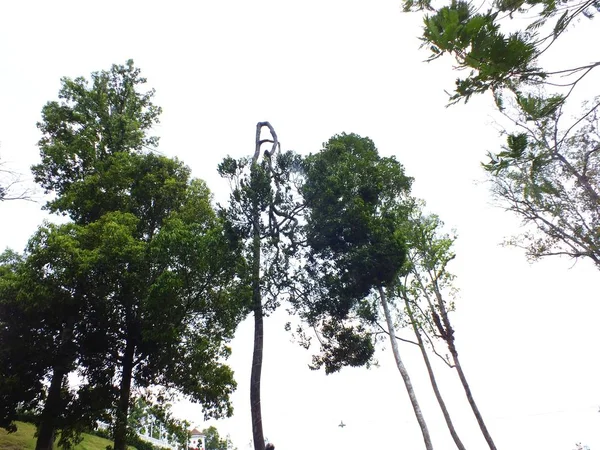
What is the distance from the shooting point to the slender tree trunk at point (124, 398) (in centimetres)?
948

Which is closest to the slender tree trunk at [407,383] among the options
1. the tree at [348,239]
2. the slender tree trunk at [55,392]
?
the tree at [348,239]

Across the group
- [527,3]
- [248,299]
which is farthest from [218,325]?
[527,3]

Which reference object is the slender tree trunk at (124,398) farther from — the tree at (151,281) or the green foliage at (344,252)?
the green foliage at (344,252)

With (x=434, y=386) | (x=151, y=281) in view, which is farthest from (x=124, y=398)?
(x=434, y=386)

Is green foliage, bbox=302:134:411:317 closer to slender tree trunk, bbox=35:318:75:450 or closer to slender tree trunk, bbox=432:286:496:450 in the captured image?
slender tree trunk, bbox=432:286:496:450

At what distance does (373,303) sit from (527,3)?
11932 millimetres

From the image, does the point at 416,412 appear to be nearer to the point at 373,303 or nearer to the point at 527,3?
the point at 373,303

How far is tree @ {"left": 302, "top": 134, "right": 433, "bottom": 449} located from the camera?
39.5 feet

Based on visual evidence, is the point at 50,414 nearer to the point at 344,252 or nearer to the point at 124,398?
the point at 124,398

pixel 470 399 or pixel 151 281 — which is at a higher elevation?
pixel 151 281

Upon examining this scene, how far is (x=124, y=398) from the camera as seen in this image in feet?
34.6

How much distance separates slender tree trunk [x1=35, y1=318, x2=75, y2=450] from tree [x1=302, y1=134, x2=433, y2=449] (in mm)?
8298

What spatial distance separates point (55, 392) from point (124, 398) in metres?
2.35

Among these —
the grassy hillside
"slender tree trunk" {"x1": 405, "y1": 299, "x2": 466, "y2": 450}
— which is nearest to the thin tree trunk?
"slender tree trunk" {"x1": 405, "y1": 299, "x2": 466, "y2": 450}
